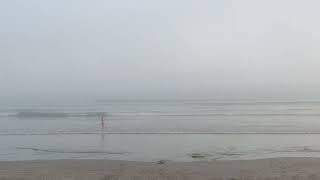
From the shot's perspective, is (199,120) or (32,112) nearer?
(199,120)

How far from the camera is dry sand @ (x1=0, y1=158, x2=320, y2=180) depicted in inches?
541

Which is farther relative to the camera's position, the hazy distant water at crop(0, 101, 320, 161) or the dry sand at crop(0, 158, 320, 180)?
the hazy distant water at crop(0, 101, 320, 161)

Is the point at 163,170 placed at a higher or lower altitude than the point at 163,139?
lower

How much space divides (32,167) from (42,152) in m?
4.50

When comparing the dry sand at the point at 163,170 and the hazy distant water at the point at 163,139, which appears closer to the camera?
the dry sand at the point at 163,170

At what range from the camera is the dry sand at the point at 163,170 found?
1375cm

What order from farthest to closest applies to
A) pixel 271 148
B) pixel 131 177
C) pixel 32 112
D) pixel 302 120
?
pixel 32 112
pixel 302 120
pixel 271 148
pixel 131 177

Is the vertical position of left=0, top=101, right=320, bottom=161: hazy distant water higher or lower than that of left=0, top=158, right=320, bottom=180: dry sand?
higher

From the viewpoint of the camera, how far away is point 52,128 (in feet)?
100

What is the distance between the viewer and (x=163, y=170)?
15.2 metres

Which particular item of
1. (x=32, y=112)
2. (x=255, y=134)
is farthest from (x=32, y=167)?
(x=32, y=112)

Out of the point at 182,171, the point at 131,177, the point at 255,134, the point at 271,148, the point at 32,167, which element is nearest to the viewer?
the point at 131,177

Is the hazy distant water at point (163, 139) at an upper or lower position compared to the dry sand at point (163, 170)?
upper

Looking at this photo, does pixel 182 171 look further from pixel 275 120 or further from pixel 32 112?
pixel 32 112
